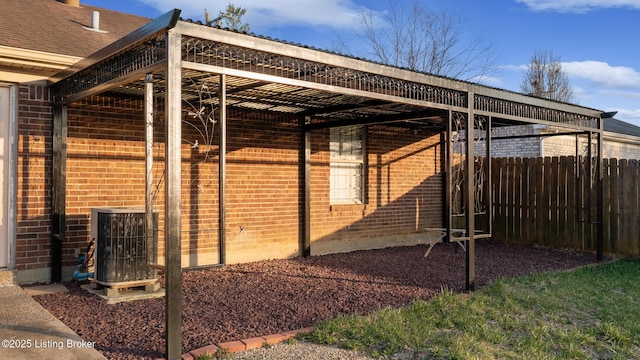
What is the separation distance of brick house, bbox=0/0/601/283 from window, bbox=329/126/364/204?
0.03 meters

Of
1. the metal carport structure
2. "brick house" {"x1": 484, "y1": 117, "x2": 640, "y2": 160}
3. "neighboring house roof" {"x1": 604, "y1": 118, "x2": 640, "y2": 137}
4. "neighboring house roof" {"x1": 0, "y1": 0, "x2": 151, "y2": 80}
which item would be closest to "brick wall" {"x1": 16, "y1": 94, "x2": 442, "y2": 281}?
the metal carport structure

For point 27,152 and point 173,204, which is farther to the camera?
point 27,152

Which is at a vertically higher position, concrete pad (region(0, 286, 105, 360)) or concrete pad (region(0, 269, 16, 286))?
concrete pad (region(0, 269, 16, 286))

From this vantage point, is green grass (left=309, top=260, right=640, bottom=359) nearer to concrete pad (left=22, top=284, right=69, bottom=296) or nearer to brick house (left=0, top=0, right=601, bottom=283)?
brick house (left=0, top=0, right=601, bottom=283)

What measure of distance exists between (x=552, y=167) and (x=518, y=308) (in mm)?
6291

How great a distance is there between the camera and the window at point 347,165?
1020cm

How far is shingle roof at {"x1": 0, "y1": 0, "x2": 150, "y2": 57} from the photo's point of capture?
6.73 metres

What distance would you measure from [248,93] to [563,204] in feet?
24.8

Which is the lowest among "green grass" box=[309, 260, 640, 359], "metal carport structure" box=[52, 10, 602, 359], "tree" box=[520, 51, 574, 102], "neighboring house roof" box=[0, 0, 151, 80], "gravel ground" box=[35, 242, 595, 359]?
"green grass" box=[309, 260, 640, 359]

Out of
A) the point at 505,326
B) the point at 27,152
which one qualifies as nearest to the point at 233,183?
the point at 27,152

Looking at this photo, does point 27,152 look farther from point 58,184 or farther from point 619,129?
point 619,129

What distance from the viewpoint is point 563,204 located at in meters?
11.1

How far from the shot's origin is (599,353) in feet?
15.4

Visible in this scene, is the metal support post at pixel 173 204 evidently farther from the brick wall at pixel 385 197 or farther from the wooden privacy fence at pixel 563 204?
the wooden privacy fence at pixel 563 204
